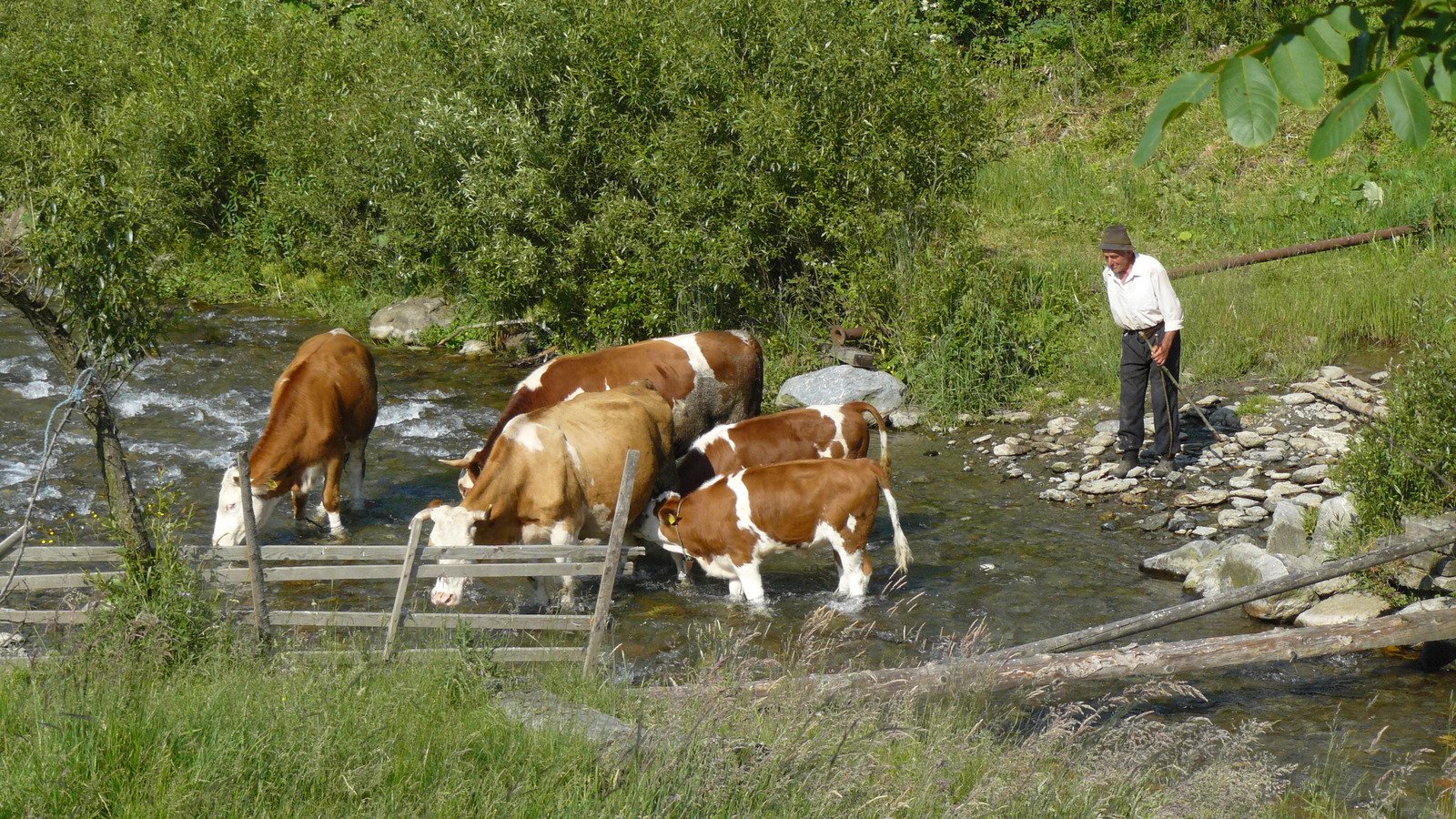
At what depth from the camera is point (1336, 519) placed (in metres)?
8.90

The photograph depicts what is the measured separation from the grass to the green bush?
9.67ft

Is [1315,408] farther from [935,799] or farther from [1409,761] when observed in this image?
[935,799]

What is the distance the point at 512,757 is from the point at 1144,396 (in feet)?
25.7

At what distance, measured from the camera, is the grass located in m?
4.68

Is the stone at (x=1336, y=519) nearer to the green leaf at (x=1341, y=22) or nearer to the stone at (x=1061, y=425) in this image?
the stone at (x=1061, y=425)

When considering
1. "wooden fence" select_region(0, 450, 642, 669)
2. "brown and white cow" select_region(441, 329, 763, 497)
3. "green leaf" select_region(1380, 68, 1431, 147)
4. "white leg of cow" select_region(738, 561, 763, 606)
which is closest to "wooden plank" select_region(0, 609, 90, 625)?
"wooden fence" select_region(0, 450, 642, 669)

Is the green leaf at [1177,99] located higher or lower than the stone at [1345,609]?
higher

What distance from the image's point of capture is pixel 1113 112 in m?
21.9

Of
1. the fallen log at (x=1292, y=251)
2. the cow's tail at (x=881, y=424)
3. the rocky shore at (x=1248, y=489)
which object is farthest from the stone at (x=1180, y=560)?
the fallen log at (x=1292, y=251)

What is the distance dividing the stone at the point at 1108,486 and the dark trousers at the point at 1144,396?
28 centimetres

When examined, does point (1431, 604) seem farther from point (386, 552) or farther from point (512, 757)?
point (386, 552)

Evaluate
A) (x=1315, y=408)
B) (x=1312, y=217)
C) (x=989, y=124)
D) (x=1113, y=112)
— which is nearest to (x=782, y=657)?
(x=1315, y=408)

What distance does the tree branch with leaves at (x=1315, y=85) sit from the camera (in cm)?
291

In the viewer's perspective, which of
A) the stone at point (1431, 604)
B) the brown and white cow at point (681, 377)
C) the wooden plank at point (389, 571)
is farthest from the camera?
the brown and white cow at point (681, 377)
